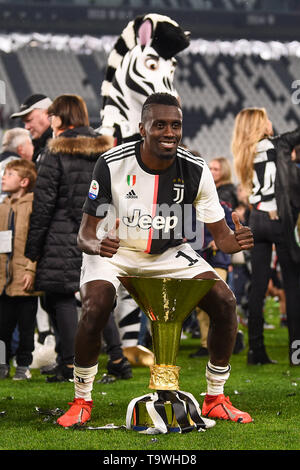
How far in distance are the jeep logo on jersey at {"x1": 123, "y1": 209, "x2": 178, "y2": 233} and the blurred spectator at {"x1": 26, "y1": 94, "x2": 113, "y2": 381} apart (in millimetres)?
1290

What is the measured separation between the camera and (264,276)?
5.52 meters

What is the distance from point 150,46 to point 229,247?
106 inches

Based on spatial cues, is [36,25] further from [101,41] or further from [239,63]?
[239,63]

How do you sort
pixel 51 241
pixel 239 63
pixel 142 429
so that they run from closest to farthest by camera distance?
pixel 142 429, pixel 51 241, pixel 239 63

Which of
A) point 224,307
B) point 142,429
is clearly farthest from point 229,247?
point 142,429

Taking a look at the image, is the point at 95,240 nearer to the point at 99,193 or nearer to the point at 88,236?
the point at 88,236

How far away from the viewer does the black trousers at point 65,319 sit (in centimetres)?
475

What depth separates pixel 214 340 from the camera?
3.51m

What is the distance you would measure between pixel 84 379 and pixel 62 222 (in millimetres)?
1560

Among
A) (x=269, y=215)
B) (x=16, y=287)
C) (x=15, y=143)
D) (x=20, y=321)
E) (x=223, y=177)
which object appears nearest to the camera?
(x=16, y=287)

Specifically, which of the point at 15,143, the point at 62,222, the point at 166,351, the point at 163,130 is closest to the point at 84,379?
the point at 166,351

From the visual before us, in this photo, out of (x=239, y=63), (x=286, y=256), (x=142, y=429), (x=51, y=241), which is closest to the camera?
(x=142, y=429)

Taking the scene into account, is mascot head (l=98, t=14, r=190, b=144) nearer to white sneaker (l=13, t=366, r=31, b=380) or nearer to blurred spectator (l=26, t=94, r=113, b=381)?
blurred spectator (l=26, t=94, r=113, b=381)

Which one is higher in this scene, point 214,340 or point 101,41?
point 101,41
